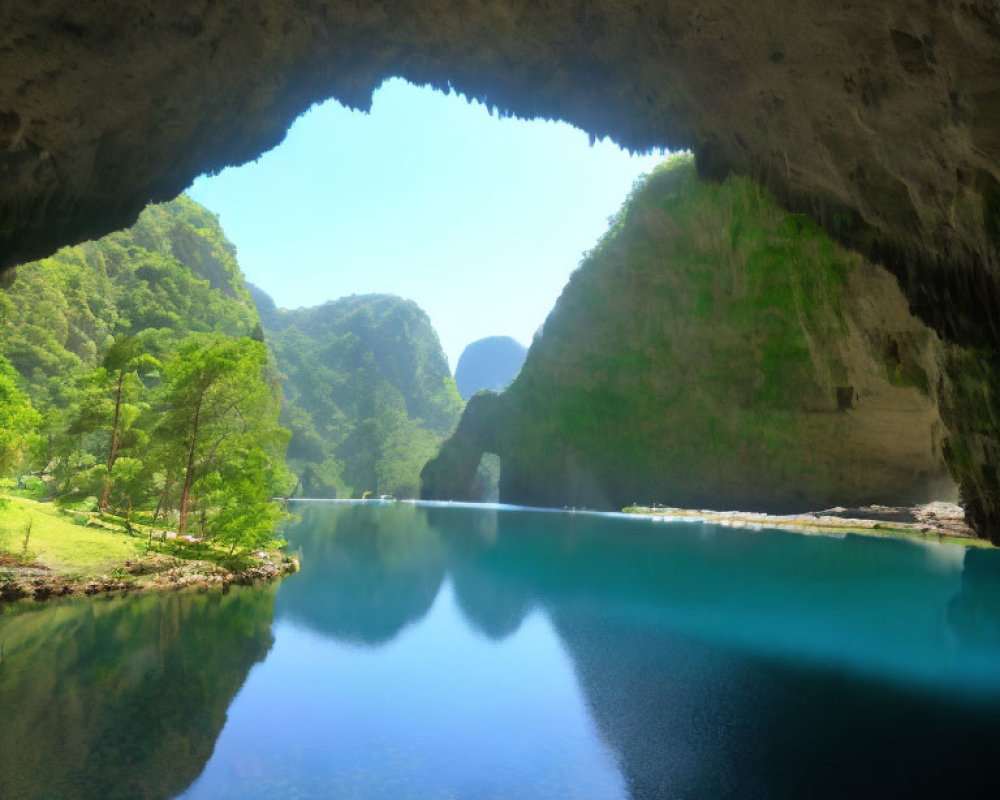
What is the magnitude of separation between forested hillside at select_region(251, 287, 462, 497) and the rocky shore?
7265 centimetres

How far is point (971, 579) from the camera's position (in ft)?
62.4

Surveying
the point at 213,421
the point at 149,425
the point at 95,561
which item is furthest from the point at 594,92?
the point at 149,425

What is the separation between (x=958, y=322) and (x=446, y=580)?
14946mm

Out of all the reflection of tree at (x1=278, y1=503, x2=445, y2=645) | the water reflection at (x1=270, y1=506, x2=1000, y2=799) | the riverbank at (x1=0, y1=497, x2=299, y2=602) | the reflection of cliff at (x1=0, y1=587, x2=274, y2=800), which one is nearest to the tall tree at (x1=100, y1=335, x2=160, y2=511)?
the riverbank at (x1=0, y1=497, x2=299, y2=602)

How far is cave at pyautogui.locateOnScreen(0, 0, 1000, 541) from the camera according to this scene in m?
6.68

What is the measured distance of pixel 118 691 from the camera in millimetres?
7594

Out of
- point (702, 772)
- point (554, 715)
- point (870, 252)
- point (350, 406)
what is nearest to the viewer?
point (702, 772)

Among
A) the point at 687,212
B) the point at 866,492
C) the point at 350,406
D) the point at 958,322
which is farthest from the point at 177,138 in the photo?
the point at 350,406

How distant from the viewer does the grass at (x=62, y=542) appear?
569 inches

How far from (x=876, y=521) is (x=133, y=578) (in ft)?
120

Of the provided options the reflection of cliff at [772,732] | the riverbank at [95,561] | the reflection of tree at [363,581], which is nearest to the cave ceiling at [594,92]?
the reflection of cliff at [772,732]

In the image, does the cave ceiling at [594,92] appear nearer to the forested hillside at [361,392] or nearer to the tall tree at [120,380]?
the tall tree at [120,380]

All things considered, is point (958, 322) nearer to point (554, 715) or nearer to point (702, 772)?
point (702, 772)

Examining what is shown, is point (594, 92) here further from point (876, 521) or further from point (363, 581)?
point (876, 521)
